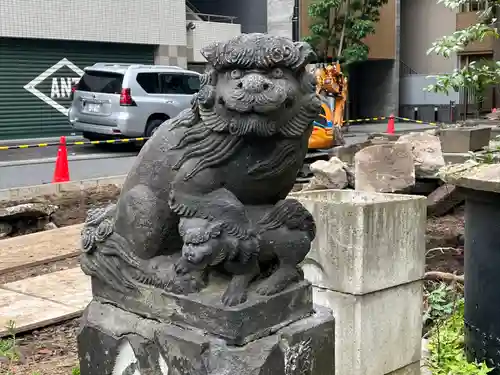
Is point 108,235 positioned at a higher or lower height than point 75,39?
lower

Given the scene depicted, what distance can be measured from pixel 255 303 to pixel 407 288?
174 centimetres

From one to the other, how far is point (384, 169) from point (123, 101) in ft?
24.1

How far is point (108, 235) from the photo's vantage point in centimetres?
296

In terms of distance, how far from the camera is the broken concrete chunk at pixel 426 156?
8266 mm

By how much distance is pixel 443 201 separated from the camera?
27.4ft

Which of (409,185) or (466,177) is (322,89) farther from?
(466,177)

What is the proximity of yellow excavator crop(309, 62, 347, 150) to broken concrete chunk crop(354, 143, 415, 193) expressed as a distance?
4849 millimetres

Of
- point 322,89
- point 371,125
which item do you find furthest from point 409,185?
point 371,125

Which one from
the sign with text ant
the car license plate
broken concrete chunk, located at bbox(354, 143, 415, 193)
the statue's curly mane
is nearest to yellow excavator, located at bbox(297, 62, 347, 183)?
broken concrete chunk, located at bbox(354, 143, 415, 193)

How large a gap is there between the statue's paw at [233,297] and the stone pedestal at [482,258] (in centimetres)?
180

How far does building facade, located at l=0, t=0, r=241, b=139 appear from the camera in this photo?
16.3 metres

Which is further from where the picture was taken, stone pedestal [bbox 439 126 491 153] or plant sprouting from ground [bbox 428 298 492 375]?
stone pedestal [bbox 439 126 491 153]

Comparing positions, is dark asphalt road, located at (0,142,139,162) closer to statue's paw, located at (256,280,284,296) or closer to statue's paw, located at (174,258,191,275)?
statue's paw, located at (174,258,191,275)

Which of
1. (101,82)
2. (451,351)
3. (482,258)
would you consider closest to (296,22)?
(101,82)
